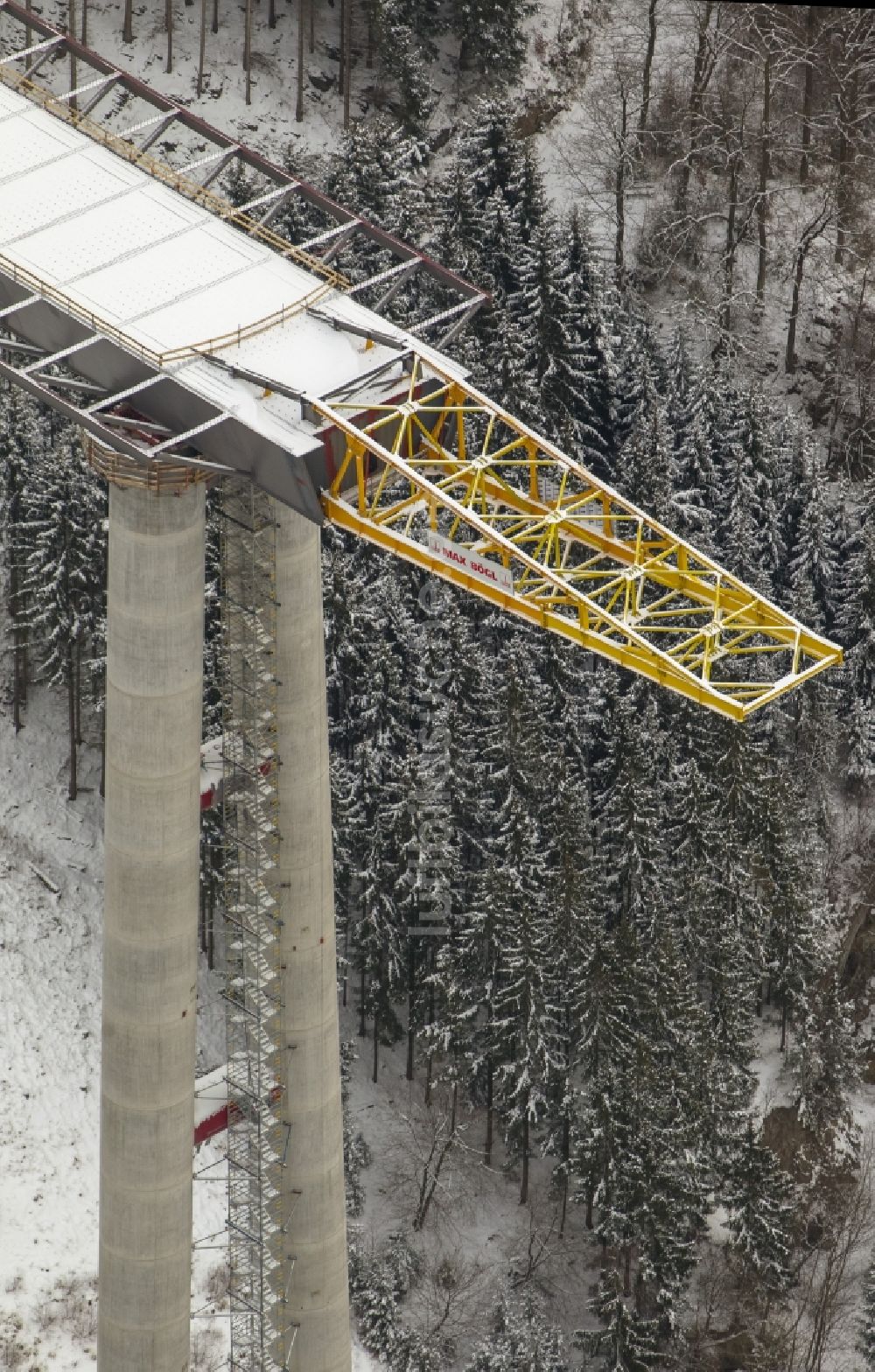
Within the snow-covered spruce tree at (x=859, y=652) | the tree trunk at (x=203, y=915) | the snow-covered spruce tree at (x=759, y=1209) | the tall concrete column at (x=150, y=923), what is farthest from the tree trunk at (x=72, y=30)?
the tall concrete column at (x=150, y=923)

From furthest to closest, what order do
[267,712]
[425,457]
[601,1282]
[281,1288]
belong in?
[601,1282] < [281,1288] < [267,712] < [425,457]

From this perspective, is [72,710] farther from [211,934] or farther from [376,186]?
[376,186]

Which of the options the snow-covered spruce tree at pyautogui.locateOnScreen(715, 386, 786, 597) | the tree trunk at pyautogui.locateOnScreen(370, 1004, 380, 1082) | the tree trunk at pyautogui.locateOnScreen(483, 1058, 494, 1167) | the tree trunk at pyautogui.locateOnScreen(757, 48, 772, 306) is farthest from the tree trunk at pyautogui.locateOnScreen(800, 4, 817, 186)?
the tree trunk at pyautogui.locateOnScreen(483, 1058, 494, 1167)

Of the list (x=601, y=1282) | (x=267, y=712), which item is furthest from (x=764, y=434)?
(x=267, y=712)

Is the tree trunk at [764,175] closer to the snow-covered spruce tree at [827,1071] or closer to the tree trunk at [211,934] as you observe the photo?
the snow-covered spruce tree at [827,1071]

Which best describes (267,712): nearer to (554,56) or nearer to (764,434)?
(764,434)

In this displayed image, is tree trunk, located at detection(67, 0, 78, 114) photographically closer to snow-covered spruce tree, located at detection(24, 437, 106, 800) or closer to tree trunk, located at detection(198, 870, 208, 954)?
snow-covered spruce tree, located at detection(24, 437, 106, 800)
